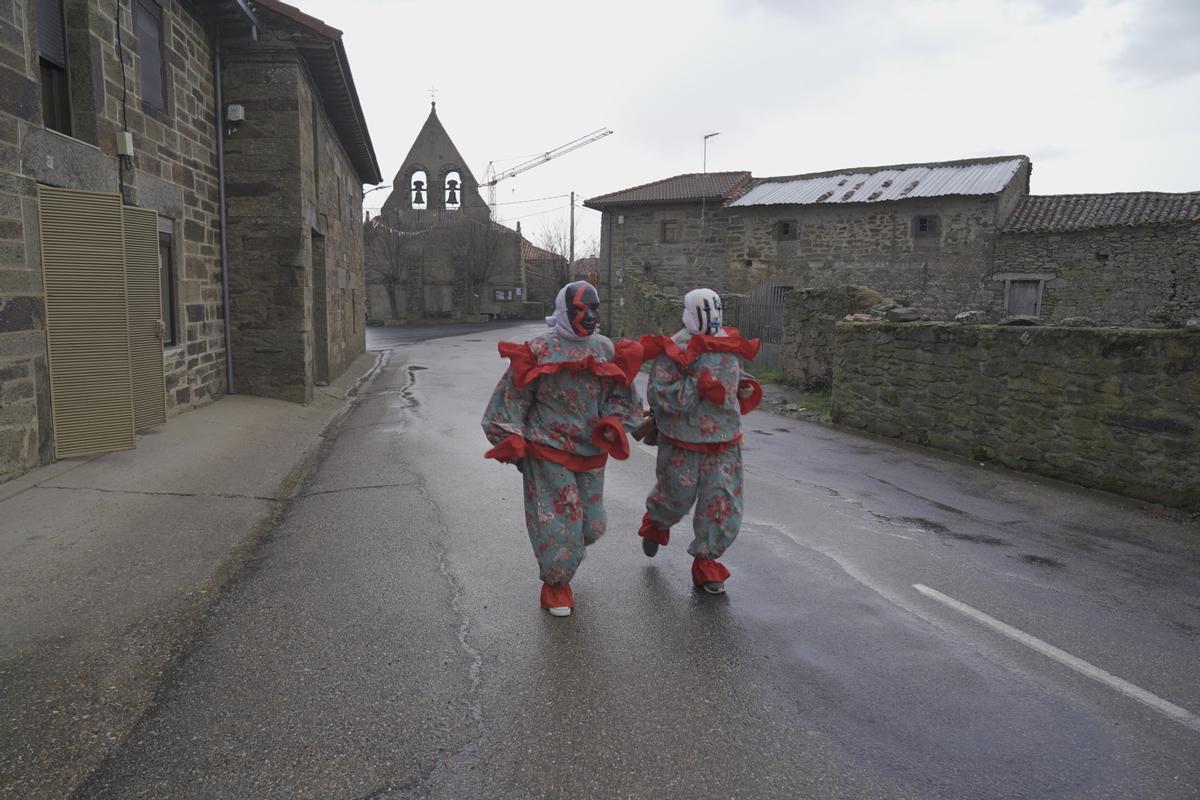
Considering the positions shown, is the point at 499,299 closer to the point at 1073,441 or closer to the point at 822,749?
the point at 1073,441

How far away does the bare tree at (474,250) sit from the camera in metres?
46.3

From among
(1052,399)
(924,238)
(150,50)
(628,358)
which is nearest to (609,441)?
(628,358)

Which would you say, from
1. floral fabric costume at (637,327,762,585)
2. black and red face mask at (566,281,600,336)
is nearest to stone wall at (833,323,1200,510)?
floral fabric costume at (637,327,762,585)

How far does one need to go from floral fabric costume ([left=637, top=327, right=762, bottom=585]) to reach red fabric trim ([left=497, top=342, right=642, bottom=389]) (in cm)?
16

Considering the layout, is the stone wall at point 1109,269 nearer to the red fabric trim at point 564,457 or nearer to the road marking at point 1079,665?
the road marking at point 1079,665

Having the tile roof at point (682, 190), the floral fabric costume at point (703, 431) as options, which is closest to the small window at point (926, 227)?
the tile roof at point (682, 190)

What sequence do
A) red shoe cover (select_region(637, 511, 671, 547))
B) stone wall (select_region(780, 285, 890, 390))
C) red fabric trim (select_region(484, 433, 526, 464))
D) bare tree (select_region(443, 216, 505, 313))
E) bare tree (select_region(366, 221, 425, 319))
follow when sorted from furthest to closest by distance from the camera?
bare tree (select_region(443, 216, 505, 313))
bare tree (select_region(366, 221, 425, 319))
stone wall (select_region(780, 285, 890, 390))
red shoe cover (select_region(637, 511, 671, 547))
red fabric trim (select_region(484, 433, 526, 464))

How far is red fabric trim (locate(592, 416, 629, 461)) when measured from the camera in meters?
3.72

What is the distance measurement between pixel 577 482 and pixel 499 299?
45410 millimetres

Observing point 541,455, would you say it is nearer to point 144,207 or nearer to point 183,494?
point 183,494

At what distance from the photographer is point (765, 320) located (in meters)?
16.4

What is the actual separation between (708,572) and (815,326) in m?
10.3

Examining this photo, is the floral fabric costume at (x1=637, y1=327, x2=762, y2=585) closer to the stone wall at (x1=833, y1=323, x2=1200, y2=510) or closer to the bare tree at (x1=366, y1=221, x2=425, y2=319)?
the stone wall at (x1=833, y1=323, x2=1200, y2=510)

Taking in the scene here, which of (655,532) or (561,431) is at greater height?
(561,431)
